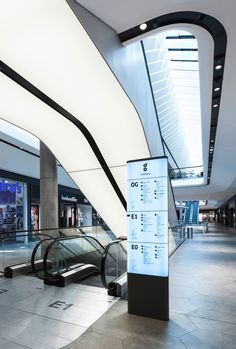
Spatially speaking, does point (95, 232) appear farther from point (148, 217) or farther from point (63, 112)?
point (148, 217)

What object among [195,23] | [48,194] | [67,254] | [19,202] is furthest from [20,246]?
[19,202]

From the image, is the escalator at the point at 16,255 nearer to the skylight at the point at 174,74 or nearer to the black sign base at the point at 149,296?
the black sign base at the point at 149,296

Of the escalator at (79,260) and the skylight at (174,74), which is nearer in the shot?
the escalator at (79,260)

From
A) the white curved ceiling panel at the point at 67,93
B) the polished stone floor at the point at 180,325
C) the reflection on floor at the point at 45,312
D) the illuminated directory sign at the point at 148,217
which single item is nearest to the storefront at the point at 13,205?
the white curved ceiling panel at the point at 67,93

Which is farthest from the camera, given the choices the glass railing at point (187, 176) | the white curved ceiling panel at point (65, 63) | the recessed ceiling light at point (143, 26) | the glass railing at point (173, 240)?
the glass railing at point (187, 176)

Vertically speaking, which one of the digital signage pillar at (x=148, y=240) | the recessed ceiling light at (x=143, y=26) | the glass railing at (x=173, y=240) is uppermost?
the recessed ceiling light at (x=143, y=26)

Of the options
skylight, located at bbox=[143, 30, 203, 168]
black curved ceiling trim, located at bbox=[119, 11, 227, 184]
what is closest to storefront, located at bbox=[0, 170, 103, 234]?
skylight, located at bbox=[143, 30, 203, 168]

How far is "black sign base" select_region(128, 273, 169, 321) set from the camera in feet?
12.4

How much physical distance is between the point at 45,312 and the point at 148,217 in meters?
2.14

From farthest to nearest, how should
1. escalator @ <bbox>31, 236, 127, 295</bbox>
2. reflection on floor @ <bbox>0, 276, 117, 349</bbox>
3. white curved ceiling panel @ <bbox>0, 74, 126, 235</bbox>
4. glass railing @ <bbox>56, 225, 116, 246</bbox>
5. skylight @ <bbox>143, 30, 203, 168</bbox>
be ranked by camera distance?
glass railing @ <bbox>56, 225, 116, 246</bbox> → skylight @ <bbox>143, 30, 203, 168</bbox> → white curved ceiling panel @ <bbox>0, 74, 126, 235</bbox> → escalator @ <bbox>31, 236, 127, 295</bbox> → reflection on floor @ <bbox>0, 276, 117, 349</bbox>

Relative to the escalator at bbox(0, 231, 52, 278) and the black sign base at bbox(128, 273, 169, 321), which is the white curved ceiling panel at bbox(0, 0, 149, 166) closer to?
the black sign base at bbox(128, 273, 169, 321)

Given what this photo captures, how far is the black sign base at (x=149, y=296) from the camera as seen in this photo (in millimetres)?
3791

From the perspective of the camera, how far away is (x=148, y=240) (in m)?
4.03

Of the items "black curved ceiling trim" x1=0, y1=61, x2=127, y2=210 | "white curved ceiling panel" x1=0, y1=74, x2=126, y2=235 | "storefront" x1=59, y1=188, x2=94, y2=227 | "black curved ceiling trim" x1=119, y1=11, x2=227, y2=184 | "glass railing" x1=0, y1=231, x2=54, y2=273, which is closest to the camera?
"black curved ceiling trim" x1=119, y1=11, x2=227, y2=184
